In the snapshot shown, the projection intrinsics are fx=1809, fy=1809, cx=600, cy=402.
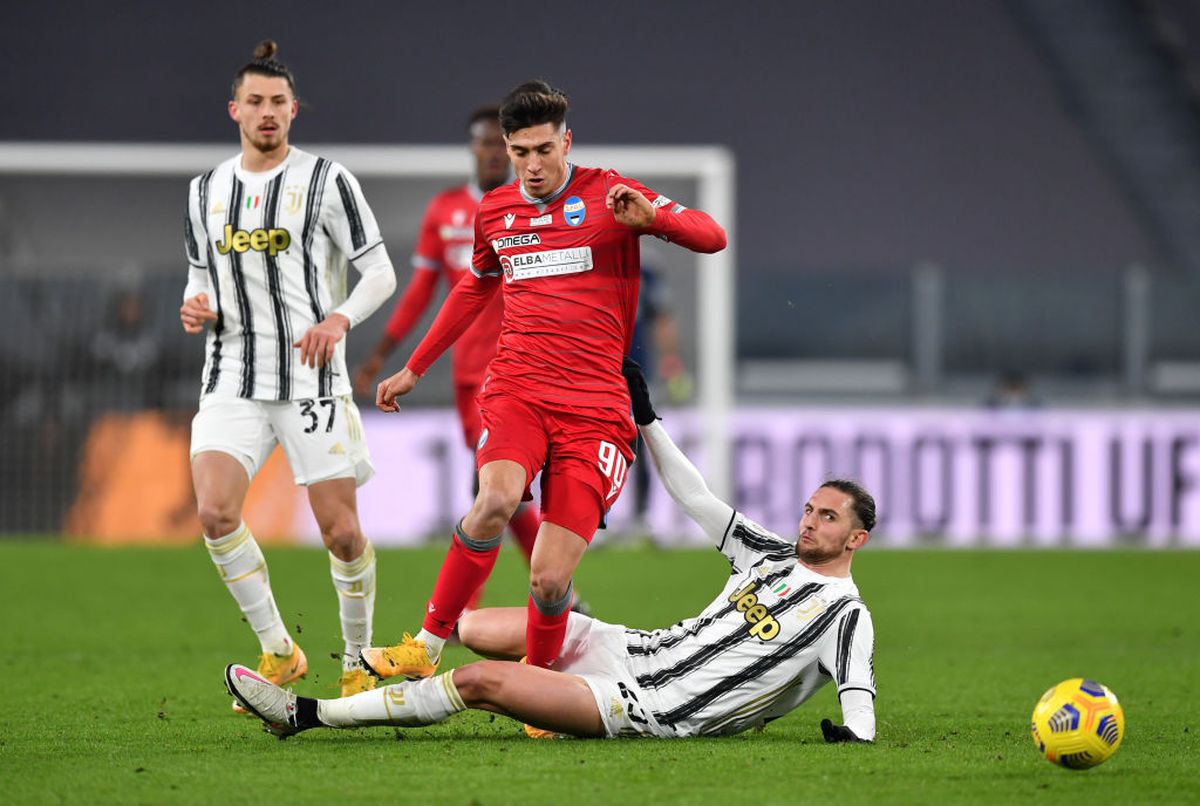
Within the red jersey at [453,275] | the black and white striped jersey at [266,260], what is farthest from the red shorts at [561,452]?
the red jersey at [453,275]

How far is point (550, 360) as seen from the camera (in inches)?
222

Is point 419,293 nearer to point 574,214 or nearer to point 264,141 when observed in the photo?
point 264,141

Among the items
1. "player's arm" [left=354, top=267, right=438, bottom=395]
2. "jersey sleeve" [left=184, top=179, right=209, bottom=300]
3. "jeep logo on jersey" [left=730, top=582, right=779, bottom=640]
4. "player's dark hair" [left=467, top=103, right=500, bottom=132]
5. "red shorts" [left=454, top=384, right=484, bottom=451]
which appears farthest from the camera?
"red shorts" [left=454, top=384, right=484, bottom=451]

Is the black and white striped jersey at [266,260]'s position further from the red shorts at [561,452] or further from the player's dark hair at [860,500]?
the player's dark hair at [860,500]

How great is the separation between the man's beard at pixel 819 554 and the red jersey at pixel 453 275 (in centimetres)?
258

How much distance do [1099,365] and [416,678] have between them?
11.1 metres

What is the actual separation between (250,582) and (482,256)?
129 centimetres

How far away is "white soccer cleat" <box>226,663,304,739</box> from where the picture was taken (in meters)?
4.93

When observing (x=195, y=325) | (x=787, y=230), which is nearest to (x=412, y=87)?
(x=787, y=230)

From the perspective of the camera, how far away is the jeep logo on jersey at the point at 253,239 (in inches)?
231

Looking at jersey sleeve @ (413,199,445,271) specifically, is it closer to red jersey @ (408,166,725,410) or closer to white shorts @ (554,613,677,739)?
red jersey @ (408,166,725,410)

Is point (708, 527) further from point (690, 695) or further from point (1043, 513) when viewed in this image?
point (1043, 513)

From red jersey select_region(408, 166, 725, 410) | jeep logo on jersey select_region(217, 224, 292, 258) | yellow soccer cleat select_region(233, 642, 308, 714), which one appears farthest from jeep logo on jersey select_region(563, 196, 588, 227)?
yellow soccer cleat select_region(233, 642, 308, 714)

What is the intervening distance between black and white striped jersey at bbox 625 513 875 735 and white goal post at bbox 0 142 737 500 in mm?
8284
